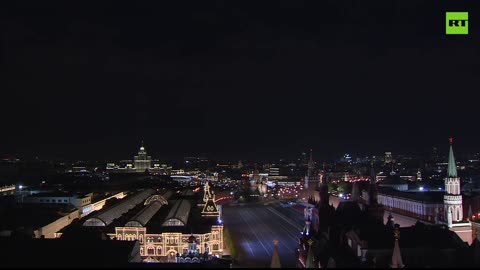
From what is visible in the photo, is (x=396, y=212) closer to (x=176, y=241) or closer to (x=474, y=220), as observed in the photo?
(x=474, y=220)

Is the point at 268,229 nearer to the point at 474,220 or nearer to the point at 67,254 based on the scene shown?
the point at 474,220

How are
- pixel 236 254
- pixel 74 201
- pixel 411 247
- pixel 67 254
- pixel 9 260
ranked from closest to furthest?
pixel 9 260, pixel 67 254, pixel 411 247, pixel 236 254, pixel 74 201

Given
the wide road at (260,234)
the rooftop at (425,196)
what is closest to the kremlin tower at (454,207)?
the rooftop at (425,196)

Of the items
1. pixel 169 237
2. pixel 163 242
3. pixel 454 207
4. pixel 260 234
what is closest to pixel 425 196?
pixel 454 207

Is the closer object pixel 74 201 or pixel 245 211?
pixel 74 201

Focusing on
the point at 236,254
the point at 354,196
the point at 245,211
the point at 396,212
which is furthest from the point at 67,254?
the point at 245,211

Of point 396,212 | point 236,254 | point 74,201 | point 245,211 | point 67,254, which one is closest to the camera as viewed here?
point 67,254

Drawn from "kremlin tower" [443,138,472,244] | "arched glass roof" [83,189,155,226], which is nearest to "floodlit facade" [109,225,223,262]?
"arched glass roof" [83,189,155,226]

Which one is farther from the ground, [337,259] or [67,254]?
[67,254]
